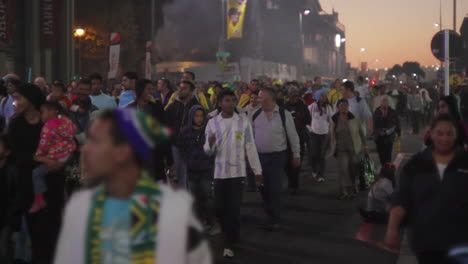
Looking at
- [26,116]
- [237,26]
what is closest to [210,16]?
[237,26]

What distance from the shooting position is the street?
8.01 m

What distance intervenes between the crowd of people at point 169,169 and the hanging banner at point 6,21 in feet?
34.2

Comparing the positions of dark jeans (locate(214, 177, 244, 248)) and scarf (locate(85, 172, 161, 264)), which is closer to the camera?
scarf (locate(85, 172, 161, 264))

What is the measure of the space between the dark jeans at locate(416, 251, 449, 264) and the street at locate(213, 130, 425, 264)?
2.99 metres

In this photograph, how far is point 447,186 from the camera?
4816mm

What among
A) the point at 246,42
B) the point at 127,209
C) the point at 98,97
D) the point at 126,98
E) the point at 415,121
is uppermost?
the point at 246,42

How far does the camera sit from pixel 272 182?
9609 millimetres

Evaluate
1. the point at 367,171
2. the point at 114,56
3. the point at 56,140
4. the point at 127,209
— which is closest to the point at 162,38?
the point at 114,56

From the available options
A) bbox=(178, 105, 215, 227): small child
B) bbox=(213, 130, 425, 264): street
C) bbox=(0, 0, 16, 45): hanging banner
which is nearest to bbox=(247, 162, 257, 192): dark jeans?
bbox=(213, 130, 425, 264): street

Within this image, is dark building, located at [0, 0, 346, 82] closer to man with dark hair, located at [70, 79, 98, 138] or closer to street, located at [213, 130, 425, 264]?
man with dark hair, located at [70, 79, 98, 138]

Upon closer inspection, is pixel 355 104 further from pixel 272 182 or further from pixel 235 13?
pixel 235 13

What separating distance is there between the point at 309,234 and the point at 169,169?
2154 mm

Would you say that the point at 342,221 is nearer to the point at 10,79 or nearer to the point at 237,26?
the point at 10,79

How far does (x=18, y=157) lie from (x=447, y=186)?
11.9ft
